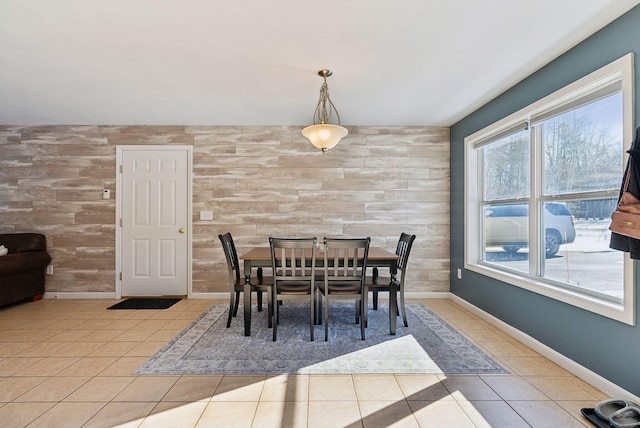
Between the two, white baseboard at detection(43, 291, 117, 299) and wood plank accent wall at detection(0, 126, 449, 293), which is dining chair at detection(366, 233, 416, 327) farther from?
white baseboard at detection(43, 291, 117, 299)

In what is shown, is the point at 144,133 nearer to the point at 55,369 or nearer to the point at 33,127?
the point at 33,127

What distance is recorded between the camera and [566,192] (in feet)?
8.39

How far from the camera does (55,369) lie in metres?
2.40

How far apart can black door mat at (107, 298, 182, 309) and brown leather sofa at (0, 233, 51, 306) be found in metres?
1.12

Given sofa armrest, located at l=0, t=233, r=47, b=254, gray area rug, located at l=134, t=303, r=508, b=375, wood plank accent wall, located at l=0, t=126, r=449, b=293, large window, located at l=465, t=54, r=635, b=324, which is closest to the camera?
large window, located at l=465, t=54, r=635, b=324

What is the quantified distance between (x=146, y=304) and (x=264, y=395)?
9.36 feet

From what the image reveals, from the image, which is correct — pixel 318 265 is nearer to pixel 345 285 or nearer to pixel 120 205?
pixel 345 285

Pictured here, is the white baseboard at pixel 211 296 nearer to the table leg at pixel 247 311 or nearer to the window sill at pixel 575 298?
the table leg at pixel 247 311

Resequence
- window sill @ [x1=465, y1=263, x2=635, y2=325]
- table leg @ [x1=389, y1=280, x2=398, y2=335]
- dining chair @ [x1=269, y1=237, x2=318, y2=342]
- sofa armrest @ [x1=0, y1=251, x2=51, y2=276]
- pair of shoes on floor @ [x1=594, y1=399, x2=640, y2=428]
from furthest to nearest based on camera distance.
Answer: sofa armrest @ [x1=0, y1=251, x2=51, y2=276] → table leg @ [x1=389, y1=280, x2=398, y2=335] → dining chair @ [x1=269, y1=237, x2=318, y2=342] → window sill @ [x1=465, y1=263, x2=635, y2=325] → pair of shoes on floor @ [x1=594, y1=399, x2=640, y2=428]

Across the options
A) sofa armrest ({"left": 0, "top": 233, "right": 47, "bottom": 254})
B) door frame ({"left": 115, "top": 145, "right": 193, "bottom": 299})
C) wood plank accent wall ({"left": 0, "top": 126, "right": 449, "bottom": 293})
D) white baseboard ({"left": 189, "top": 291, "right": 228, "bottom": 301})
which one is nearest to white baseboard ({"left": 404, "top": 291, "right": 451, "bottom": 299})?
wood plank accent wall ({"left": 0, "top": 126, "right": 449, "bottom": 293})

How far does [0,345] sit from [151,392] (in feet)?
6.20

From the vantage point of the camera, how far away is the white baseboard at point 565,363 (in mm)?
1998

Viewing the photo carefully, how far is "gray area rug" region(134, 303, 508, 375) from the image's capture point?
2.40m

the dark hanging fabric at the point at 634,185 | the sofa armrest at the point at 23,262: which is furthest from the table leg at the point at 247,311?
the sofa armrest at the point at 23,262
